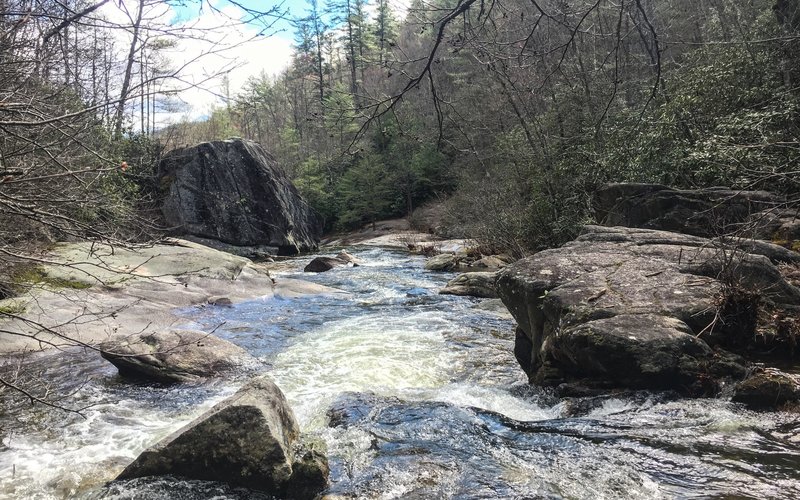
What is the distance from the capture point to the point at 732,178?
9.86 metres

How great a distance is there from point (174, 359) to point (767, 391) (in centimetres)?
620

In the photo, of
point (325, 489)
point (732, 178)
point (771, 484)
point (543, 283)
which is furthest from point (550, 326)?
point (732, 178)

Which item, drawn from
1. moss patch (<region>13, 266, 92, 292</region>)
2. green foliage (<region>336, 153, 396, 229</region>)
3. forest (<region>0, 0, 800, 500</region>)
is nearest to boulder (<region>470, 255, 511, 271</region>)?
forest (<region>0, 0, 800, 500</region>)

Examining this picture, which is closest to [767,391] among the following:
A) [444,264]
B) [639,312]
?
[639,312]

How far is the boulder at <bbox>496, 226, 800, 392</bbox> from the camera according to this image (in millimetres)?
4613

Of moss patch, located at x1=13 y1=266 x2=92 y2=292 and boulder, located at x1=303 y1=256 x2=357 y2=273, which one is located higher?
moss patch, located at x1=13 y1=266 x2=92 y2=292

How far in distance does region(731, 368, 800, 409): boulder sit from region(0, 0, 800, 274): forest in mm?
1685

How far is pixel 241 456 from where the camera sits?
12.0ft

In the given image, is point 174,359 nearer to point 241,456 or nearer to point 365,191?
point 241,456

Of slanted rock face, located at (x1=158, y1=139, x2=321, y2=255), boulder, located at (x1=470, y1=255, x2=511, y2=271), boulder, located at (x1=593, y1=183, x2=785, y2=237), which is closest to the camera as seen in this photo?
boulder, located at (x1=593, y1=183, x2=785, y2=237)

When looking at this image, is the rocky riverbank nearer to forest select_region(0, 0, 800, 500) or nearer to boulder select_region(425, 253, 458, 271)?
forest select_region(0, 0, 800, 500)

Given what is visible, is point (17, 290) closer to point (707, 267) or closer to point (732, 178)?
point (707, 267)

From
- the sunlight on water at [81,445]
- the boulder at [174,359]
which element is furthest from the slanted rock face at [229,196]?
the sunlight on water at [81,445]

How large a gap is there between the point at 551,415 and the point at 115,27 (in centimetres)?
450
